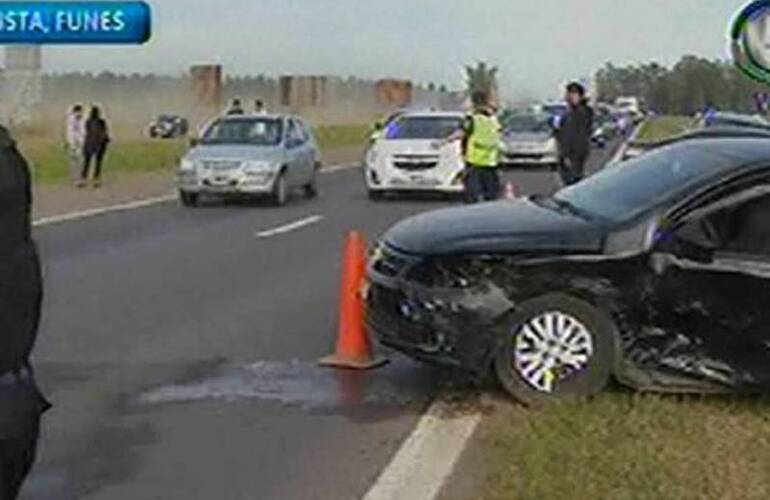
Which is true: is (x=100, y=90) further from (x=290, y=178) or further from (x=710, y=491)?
(x=710, y=491)

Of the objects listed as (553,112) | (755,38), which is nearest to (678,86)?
(553,112)

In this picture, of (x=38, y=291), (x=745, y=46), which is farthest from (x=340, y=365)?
(x=38, y=291)

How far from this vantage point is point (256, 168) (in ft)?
78.2

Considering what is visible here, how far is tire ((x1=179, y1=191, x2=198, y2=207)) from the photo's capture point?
24.3m

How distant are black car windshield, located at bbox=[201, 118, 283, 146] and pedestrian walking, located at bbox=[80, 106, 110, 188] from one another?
3237mm

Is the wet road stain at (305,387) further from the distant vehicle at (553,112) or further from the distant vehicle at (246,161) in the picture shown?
the distant vehicle at (246,161)

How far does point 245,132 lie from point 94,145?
4.44 m

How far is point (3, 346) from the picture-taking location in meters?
3.87

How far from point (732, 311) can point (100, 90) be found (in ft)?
214

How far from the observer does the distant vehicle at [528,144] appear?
37.9 m

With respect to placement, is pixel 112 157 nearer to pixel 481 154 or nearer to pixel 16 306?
pixel 481 154

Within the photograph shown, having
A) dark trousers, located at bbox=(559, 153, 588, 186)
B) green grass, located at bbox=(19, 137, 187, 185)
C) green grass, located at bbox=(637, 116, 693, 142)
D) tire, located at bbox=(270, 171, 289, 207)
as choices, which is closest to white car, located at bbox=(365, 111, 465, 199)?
tire, located at bbox=(270, 171, 289, 207)

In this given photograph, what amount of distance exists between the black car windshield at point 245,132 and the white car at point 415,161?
1.85 meters

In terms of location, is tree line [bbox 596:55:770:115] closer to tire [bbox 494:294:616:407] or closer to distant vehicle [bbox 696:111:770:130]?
distant vehicle [bbox 696:111:770:130]
